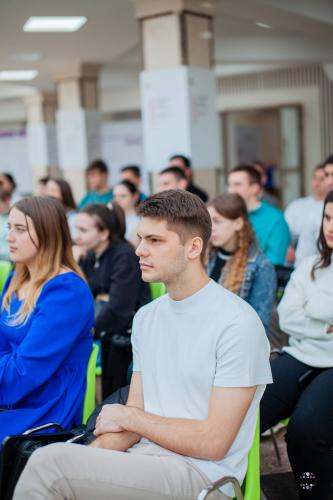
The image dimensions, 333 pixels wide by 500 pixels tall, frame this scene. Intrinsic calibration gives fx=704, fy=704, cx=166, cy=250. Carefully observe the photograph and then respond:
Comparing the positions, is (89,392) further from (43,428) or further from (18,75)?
(18,75)

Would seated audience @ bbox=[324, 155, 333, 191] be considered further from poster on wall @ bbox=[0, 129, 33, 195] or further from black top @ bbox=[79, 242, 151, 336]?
poster on wall @ bbox=[0, 129, 33, 195]

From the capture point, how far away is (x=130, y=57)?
39.9 ft

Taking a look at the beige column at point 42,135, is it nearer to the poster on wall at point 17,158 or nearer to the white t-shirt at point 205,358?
the poster on wall at point 17,158

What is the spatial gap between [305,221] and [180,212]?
341cm

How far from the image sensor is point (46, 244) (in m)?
2.75

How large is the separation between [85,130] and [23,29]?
3.79m

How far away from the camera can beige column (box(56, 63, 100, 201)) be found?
12.6 metres

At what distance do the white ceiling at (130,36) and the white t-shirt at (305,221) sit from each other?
2543 mm

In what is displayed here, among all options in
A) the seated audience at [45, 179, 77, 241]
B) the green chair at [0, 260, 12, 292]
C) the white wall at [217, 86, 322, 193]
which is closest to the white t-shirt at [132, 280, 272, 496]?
the green chair at [0, 260, 12, 292]

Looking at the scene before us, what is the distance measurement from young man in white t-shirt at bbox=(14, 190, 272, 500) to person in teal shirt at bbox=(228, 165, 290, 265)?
2.59 meters

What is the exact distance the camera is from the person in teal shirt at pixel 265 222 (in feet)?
15.7

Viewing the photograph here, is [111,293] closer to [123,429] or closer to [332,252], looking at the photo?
[332,252]

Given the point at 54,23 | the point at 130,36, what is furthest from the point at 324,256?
the point at 130,36

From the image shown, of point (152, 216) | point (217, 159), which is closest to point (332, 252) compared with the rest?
point (152, 216)
